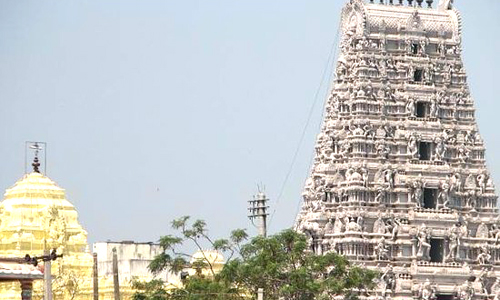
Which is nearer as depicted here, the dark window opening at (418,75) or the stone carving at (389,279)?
the stone carving at (389,279)

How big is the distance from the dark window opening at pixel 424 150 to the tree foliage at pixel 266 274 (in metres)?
16.5

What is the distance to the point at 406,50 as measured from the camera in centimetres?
11238

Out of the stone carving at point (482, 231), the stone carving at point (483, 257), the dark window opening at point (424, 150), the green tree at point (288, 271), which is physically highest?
the dark window opening at point (424, 150)

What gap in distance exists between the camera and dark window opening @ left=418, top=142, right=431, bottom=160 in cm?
11225

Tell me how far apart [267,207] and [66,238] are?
13662 mm

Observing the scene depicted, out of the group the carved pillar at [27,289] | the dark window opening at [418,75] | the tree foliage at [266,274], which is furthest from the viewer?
the dark window opening at [418,75]

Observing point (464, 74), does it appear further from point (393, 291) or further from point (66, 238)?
point (66, 238)

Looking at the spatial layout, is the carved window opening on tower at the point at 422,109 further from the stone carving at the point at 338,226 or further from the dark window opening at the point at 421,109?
the stone carving at the point at 338,226

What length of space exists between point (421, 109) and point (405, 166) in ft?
11.7

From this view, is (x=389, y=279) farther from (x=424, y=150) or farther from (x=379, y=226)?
(x=424, y=150)

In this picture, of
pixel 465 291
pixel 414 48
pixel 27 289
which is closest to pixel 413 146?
pixel 414 48

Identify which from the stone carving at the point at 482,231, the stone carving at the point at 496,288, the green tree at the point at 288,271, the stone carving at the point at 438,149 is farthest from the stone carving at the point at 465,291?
the green tree at the point at 288,271

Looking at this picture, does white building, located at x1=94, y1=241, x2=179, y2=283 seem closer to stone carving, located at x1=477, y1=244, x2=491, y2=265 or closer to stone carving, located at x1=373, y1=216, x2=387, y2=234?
stone carving, located at x1=373, y1=216, x2=387, y2=234

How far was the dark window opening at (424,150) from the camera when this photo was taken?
112 meters
